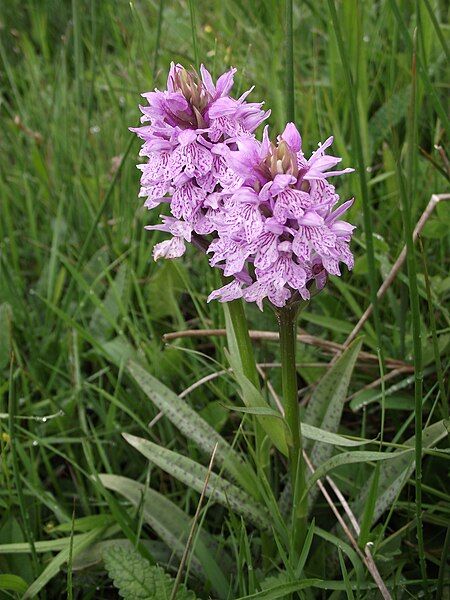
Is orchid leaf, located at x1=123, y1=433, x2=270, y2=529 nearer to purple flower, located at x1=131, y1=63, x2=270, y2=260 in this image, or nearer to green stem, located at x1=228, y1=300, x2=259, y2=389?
green stem, located at x1=228, y1=300, x2=259, y2=389

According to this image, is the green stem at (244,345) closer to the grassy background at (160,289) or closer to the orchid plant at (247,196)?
the orchid plant at (247,196)

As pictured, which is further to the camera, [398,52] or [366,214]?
[398,52]

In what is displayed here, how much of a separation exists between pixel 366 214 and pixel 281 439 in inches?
15.5

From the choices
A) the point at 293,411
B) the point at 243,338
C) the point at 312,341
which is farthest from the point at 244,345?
the point at 312,341

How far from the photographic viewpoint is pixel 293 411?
3.52ft

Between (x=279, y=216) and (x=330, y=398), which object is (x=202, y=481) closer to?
(x=330, y=398)

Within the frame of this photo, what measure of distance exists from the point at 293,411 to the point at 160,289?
0.75 metres

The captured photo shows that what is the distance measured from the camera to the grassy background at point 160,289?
1329 mm

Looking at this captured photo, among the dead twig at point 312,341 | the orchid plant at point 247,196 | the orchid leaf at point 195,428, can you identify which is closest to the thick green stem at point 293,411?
the orchid plant at point 247,196

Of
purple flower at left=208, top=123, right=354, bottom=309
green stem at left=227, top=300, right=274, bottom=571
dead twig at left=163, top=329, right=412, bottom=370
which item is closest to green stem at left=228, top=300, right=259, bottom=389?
green stem at left=227, top=300, right=274, bottom=571

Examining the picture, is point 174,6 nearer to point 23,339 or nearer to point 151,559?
point 23,339

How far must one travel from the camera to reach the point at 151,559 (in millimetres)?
1260

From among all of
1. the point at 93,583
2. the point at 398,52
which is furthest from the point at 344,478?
the point at 398,52

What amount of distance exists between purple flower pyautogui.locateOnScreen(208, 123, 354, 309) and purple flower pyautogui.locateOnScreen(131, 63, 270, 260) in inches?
1.7
